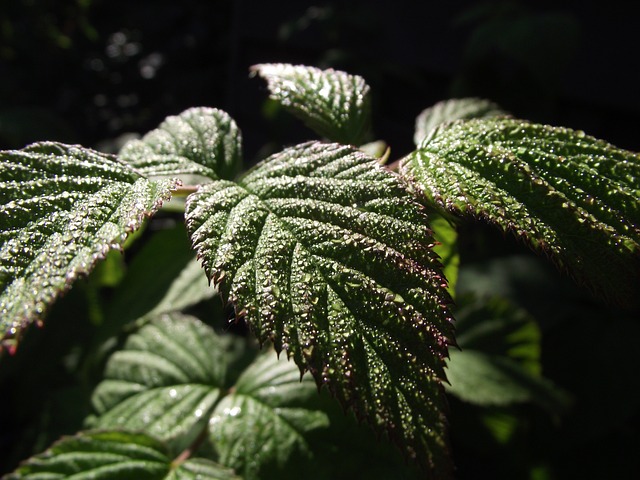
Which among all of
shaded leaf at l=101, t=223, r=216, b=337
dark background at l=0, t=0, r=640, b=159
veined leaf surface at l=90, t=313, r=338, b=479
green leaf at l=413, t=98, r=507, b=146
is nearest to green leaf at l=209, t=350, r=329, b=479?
veined leaf surface at l=90, t=313, r=338, b=479

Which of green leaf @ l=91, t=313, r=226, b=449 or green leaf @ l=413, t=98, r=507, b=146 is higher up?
green leaf @ l=413, t=98, r=507, b=146

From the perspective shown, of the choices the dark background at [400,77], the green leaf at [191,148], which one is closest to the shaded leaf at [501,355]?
the dark background at [400,77]

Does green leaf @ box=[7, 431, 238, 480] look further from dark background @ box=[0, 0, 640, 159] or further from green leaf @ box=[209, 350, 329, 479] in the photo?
dark background @ box=[0, 0, 640, 159]

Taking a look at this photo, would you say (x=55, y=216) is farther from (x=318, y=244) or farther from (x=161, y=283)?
(x=161, y=283)

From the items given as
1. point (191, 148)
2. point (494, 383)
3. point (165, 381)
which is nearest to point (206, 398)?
point (165, 381)

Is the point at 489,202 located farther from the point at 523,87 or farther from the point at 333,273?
the point at 523,87

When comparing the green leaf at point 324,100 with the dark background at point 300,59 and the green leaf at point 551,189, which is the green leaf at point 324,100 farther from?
the dark background at point 300,59

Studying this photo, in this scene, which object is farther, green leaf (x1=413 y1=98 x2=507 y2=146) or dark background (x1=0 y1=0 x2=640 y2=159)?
dark background (x1=0 y1=0 x2=640 y2=159)
